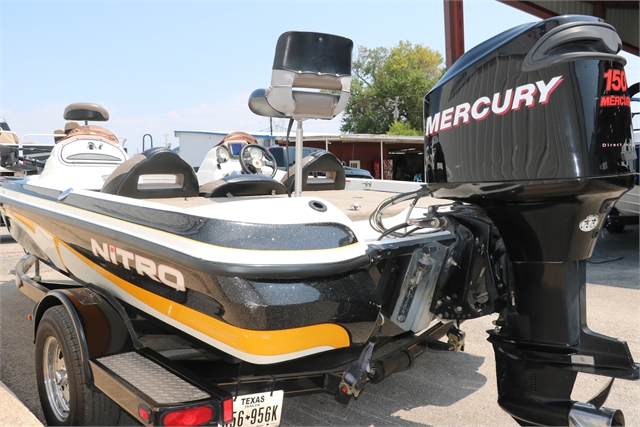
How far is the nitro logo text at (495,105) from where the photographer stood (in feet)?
6.12

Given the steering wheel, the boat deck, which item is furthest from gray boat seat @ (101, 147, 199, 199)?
the steering wheel

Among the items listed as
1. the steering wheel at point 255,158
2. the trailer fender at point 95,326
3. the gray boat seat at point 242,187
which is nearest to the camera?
the trailer fender at point 95,326

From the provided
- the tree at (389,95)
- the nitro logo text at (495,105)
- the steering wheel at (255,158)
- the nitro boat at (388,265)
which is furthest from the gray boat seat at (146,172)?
the tree at (389,95)

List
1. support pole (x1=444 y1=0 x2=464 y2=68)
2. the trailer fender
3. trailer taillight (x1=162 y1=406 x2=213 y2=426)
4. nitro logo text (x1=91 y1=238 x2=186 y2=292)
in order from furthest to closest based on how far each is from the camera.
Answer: support pole (x1=444 y1=0 x2=464 y2=68), the trailer fender, nitro logo text (x1=91 y1=238 x2=186 y2=292), trailer taillight (x1=162 y1=406 x2=213 y2=426)

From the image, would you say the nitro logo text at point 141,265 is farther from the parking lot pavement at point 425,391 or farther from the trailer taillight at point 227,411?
the parking lot pavement at point 425,391

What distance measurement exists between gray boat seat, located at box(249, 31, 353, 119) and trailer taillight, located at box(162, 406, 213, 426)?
1.41 meters

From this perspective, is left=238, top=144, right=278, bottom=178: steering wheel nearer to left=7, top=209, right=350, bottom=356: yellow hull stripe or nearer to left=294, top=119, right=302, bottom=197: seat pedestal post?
left=294, top=119, right=302, bottom=197: seat pedestal post

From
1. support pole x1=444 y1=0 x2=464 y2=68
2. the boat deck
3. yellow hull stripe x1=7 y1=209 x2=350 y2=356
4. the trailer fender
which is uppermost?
support pole x1=444 y1=0 x2=464 y2=68

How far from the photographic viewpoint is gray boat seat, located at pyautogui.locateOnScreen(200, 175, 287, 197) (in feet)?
11.0

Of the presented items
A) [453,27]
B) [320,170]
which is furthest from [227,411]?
[453,27]

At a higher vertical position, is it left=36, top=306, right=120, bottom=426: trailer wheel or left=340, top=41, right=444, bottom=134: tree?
left=340, top=41, right=444, bottom=134: tree

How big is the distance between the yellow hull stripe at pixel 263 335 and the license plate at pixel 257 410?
0.26m

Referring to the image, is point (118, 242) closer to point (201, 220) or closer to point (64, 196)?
point (201, 220)

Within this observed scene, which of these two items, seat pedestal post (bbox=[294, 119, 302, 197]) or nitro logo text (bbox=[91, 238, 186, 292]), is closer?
nitro logo text (bbox=[91, 238, 186, 292])
